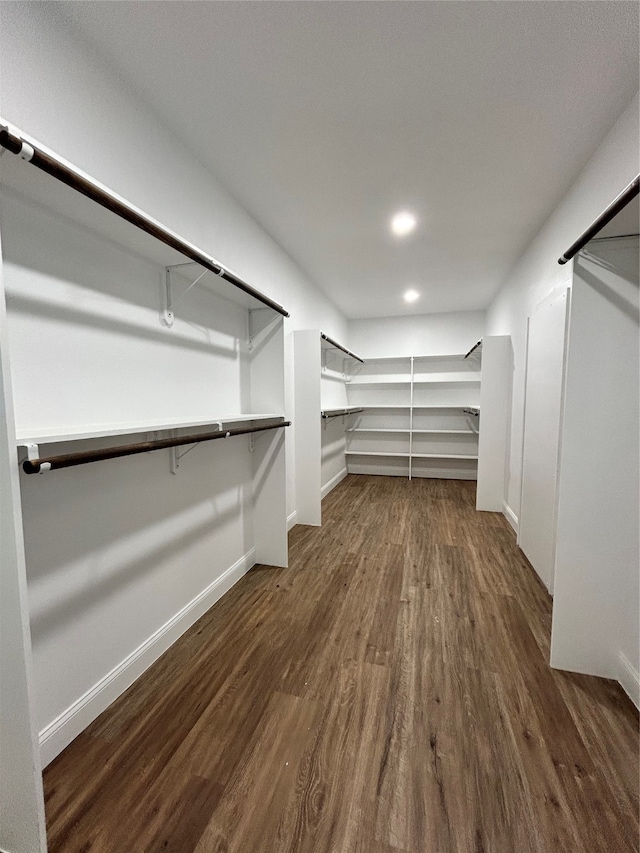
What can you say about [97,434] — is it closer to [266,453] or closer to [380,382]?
[266,453]

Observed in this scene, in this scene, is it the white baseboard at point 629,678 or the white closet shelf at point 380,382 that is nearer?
the white baseboard at point 629,678

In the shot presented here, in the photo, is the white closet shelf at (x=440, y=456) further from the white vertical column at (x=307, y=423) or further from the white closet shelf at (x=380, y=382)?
the white vertical column at (x=307, y=423)

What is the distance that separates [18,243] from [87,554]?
1081 mm

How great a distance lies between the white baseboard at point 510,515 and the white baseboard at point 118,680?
264 centimetres

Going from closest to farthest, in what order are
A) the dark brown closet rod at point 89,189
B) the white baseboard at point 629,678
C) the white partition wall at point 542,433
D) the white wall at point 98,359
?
the dark brown closet rod at point 89,189, the white wall at point 98,359, the white baseboard at point 629,678, the white partition wall at point 542,433

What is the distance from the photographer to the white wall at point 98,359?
1121 mm

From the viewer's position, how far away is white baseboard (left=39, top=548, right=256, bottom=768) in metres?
1.21

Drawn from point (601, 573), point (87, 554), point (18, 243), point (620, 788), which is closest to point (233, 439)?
point (87, 554)

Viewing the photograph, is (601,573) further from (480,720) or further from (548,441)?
(548,441)

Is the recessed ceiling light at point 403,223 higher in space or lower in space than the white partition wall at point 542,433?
higher

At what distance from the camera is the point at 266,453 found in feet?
8.21

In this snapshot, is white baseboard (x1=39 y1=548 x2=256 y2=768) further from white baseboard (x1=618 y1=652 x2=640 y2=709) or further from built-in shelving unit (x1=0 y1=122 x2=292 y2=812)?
white baseboard (x1=618 y1=652 x2=640 y2=709)

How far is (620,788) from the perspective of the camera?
3.64ft

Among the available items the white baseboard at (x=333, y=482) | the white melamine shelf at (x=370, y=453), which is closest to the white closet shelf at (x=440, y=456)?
the white melamine shelf at (x=370, y=453)
